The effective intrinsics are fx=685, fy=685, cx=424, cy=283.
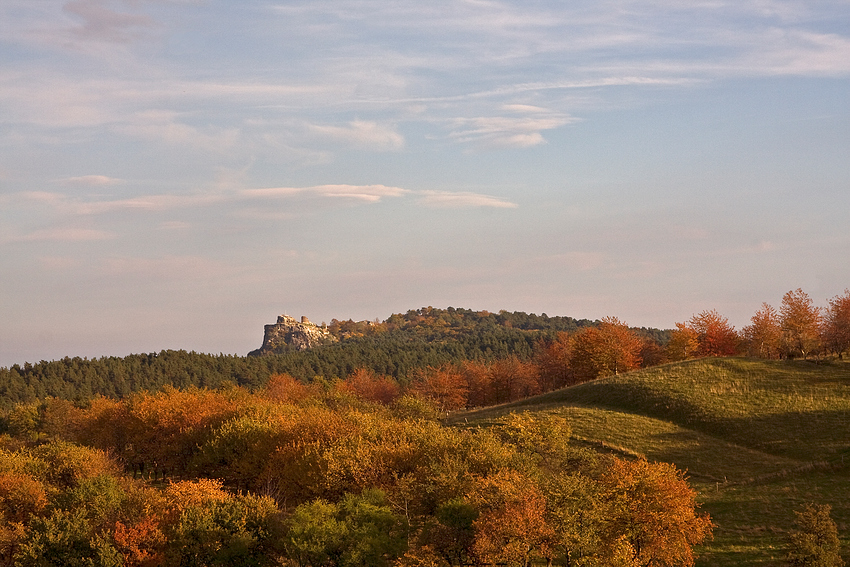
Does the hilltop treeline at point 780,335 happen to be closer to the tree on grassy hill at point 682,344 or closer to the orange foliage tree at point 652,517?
the tree on grassy hill at point 682,344

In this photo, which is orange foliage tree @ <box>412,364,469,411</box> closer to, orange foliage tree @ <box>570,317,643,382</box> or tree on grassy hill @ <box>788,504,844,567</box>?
orange foliage tree @ <box>570,317,643,382</box>

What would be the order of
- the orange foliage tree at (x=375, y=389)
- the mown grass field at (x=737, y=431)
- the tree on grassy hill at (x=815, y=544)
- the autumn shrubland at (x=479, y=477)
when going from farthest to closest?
the orange foliage tree at (x=375, y=389)
the mown grass field at (x=737, y=431)
the autumn shrubland at (x=479, y=477)
the tree on grassy hill at (x=815, y=544)

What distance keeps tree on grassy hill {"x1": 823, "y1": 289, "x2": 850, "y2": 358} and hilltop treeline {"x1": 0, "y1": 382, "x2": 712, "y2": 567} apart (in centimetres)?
6475

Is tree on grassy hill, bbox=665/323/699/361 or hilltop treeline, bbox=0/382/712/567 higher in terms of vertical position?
tree on grassy hill, bbox=665/323/699/361

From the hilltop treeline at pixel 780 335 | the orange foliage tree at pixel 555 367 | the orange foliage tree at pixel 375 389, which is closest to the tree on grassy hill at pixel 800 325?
the hilltop treeline at pixel 780 335

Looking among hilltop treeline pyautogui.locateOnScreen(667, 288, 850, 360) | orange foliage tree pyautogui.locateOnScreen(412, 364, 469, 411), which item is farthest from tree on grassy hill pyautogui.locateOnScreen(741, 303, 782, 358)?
orange foliage tree pyautogui.locateOnScreen(412, 364, 469, 411)

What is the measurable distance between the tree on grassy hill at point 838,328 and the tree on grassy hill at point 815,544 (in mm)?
73387

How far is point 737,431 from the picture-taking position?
8231cm

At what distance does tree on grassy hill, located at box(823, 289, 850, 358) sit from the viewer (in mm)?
111938

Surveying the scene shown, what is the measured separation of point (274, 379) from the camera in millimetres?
181750

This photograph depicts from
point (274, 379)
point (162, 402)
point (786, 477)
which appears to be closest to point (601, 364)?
point (786, 477)

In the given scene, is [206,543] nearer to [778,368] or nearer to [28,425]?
[778,368]

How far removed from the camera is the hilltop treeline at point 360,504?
46312mm

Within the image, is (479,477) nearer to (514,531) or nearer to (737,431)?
(514,531)
